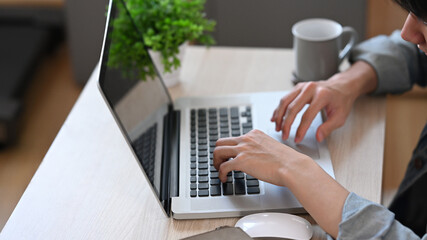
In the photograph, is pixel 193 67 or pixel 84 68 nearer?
pixel 193 67

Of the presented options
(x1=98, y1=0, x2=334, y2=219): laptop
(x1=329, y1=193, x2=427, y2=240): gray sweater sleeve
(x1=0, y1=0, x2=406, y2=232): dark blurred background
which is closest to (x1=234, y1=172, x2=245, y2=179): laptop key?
(x1=98, y1=0, x2=334, y2=219): laptop

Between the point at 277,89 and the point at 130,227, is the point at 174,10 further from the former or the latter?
the point at 130,227

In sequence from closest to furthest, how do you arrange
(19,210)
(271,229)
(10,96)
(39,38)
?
(271,229) < (19,210) < (10,96) < (39,38)

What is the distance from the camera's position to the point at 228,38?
7.14 feet

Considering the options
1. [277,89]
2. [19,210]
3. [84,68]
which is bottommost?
[84,68]

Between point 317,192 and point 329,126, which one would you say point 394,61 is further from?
point 317,192

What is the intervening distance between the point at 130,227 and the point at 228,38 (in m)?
1.30

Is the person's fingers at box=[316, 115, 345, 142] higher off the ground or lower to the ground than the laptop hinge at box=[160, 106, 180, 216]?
lower

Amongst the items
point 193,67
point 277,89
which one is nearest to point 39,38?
point 193,67

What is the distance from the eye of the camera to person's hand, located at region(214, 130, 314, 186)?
0.97 metres

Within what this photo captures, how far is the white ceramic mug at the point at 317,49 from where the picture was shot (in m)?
1.25

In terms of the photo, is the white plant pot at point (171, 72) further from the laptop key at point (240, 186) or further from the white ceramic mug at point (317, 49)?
the laptop key at point (240, 186)

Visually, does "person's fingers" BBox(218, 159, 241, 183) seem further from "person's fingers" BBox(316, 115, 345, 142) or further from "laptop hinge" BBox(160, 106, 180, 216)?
"person's fingers" BBox(316, 115, 345, 142)

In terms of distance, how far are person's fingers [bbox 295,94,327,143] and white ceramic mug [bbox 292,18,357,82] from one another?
0.46 ft
